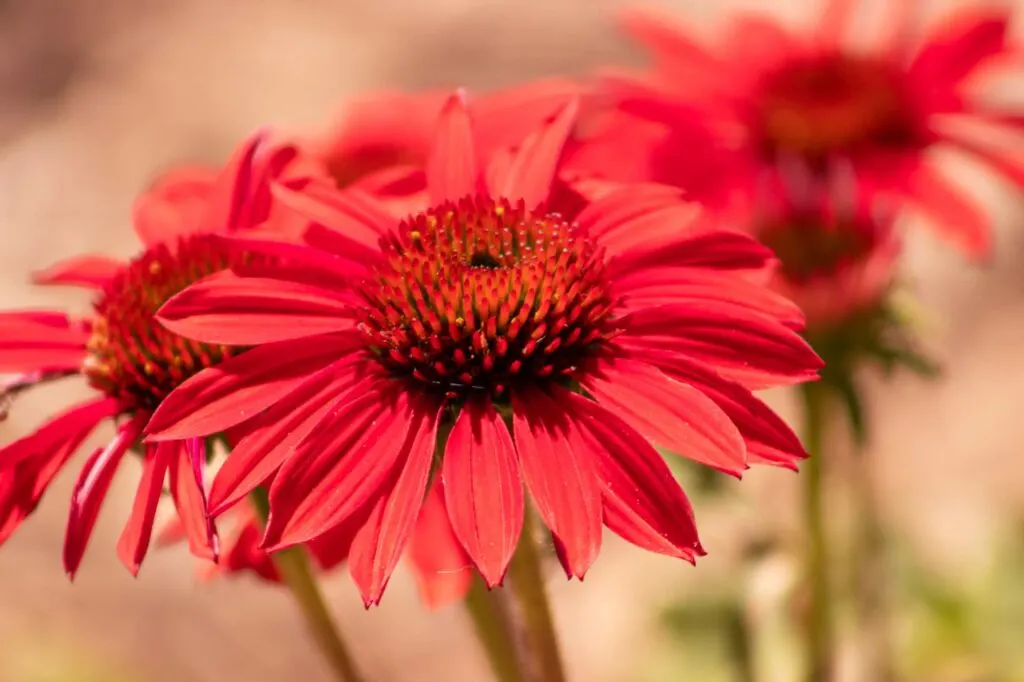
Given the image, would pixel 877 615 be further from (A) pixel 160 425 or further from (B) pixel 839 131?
(A) pixel 160 425

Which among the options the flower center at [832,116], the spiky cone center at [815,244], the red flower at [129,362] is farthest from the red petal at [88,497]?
the flower center at [832,116]

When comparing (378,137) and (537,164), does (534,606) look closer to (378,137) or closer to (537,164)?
(537,164)

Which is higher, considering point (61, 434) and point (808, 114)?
point (808, 114)

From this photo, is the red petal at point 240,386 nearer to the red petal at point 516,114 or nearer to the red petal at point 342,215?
the red petal at point 342,215

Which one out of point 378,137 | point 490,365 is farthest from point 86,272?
point 378,137

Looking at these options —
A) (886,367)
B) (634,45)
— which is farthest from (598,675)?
(634,45)

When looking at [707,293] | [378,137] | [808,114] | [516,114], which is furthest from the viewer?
[378,137]

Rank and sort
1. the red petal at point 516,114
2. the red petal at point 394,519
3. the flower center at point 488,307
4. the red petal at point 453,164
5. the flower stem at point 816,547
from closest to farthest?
the red petal at point 394,519, the flower center at point 488,307, the red petal at point 453,164, the red petal at point 516,114, the flower stem at point 816,547
